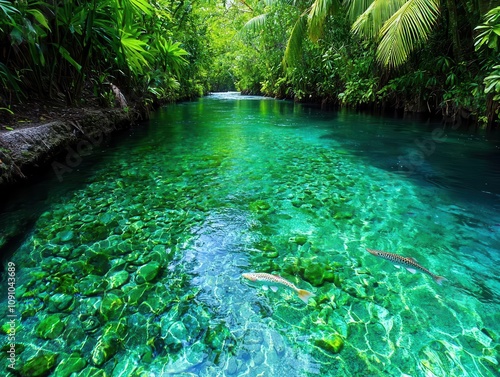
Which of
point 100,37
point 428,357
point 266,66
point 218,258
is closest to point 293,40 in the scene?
point 100,37

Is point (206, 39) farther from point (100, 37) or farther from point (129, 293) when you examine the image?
point (129, 293)

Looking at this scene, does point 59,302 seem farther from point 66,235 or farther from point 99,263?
point 66,235

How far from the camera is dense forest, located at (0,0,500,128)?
13.7 feet

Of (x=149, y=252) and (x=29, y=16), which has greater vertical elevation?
(x=29, y=16)

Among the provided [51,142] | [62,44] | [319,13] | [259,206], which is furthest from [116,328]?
[319,13]

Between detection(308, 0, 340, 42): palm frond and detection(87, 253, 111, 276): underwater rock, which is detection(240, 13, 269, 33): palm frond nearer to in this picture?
detection(308, 0, 340, 42): palm frond

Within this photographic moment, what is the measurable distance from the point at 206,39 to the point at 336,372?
68.4 feet

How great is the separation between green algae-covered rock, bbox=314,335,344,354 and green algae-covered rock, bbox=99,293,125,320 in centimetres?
127

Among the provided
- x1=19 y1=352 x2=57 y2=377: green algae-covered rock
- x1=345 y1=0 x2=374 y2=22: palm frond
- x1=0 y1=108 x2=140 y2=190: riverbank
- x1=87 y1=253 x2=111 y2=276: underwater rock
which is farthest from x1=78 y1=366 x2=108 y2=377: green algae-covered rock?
x1=345 y1=0 x2=374 y2=22: palm frond

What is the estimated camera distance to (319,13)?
9.59 m

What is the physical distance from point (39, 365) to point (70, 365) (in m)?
0.16

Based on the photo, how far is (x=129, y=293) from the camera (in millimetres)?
1970

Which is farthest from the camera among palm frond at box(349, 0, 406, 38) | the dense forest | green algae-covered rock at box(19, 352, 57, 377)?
palm frond at box(349, 0, 406, 38)

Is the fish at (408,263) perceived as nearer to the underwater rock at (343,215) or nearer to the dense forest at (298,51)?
the underwater rock at (343,215)
